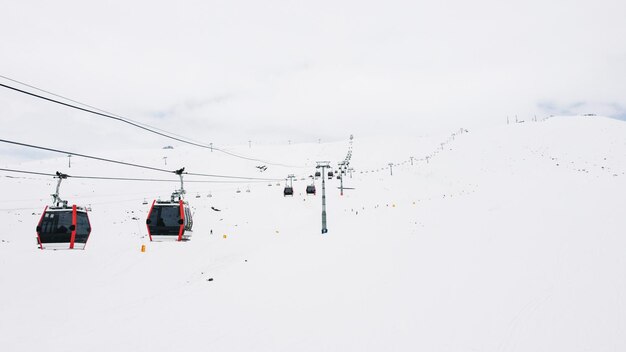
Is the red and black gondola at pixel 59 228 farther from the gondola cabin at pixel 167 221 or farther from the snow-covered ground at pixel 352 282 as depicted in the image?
the gondola cabin at pixel 167 221

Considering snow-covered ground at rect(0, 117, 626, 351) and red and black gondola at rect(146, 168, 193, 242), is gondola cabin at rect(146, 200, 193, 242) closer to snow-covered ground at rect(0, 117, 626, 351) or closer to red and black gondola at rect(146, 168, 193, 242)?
red and black gondola at rect(146, 168, 193, 242)

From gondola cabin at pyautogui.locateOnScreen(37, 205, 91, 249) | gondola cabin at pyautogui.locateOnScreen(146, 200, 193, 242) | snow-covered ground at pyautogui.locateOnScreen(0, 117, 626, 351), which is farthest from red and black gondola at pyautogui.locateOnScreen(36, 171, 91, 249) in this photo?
gondola cabin at pyautogui.locateOnScreen(146, 200, 193, 242)

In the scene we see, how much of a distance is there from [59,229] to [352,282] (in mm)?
13004

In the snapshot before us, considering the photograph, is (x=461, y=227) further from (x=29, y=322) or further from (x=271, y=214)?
(x=271, y=214)

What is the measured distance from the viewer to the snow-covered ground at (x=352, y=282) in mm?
9891

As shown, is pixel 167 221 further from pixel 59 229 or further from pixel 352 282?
pixel 352 282

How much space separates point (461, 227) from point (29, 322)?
68.4 ft

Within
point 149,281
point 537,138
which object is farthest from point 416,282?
point 537,138

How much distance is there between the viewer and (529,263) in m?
14.3

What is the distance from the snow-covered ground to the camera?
9891 mm

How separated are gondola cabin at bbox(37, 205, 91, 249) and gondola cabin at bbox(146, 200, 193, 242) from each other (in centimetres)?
304

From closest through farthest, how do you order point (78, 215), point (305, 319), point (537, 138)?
point (305, 319) → point (78, 215) → point (537, 138)

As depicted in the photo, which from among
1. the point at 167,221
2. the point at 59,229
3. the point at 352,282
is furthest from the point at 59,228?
the point at 352,282

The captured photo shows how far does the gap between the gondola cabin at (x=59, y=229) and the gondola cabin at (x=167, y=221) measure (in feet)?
9.98
